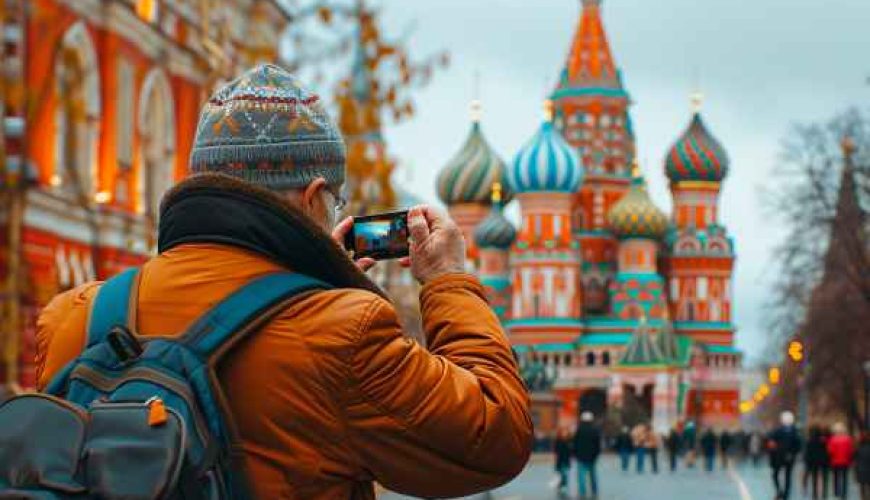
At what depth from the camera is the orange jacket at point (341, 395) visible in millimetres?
3373

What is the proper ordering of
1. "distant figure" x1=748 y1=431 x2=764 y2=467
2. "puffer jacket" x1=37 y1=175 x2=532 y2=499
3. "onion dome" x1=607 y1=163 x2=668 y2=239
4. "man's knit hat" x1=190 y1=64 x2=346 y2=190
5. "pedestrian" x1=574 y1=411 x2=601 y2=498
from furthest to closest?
"onion dome" x1=607 y1=163 x2=668 y2=239 < "distant figure" x1=748 y1=431 x2=764 y2=467 < "pedestrian" x1=574 y1=411 x2=601 y2=498 < "man's knit hat" x1=190 y1=64 x2=346 y2=190 < "puffer jacket" x1=37 y1=175 x2=532 y2=499

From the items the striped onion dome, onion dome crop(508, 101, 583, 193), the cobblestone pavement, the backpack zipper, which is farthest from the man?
the striped onion dome

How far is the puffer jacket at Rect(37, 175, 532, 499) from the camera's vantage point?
3373 mm

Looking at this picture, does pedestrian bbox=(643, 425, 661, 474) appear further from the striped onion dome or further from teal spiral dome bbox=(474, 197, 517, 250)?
the striped onion dome

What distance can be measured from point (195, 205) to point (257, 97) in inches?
9.5

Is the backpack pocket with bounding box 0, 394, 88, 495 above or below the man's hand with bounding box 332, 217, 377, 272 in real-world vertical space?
below

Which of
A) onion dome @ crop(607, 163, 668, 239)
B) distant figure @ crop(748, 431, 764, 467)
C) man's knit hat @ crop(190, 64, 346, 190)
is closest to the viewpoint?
man's knit hat @ crop(190, 64, 346, 190)

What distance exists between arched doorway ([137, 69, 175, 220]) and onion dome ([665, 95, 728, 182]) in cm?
6672

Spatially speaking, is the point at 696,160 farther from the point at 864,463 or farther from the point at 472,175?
the point at 864,463

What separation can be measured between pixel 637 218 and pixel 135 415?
95249 millimetres

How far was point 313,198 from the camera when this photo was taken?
146 inches

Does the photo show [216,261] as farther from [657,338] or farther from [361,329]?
[657,338]

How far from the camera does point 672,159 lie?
10356cm

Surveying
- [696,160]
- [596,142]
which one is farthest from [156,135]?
[696,160]
